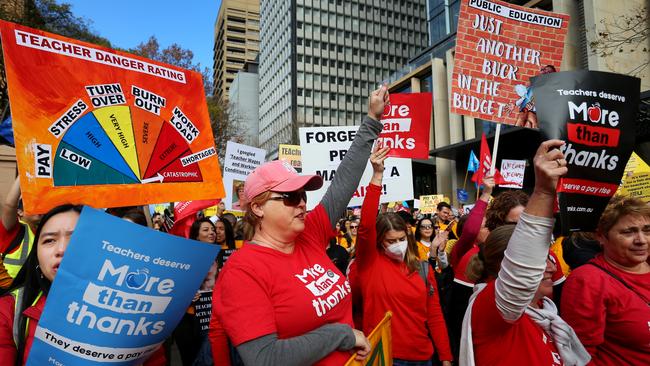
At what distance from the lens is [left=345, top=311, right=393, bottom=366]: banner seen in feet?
7.43

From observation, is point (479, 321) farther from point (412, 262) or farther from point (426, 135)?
point (426, 135)

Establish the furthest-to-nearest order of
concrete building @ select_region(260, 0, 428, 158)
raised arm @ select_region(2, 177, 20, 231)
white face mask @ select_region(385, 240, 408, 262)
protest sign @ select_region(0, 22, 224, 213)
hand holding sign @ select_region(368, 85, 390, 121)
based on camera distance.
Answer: concrete building @ select_region(260, 0, 428, 158)
white face mask @ select_region(385, 240, 408, 262)
raised arm @ select_region(2, 177, 20, 231)
hand holding sign @ select_region(368, 85, 390, 121)
protest sign @ select_region(0, 22, 224, 213)

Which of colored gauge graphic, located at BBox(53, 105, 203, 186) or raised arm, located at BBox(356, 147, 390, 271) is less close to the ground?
colored gauge graphic, located at BBox(53, 105, 203, 186)

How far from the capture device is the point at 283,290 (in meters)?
1.88

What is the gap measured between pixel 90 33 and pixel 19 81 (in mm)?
21056

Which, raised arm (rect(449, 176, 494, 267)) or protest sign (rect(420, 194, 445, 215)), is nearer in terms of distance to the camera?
raised arm (rect(449, 176, 494, 267))

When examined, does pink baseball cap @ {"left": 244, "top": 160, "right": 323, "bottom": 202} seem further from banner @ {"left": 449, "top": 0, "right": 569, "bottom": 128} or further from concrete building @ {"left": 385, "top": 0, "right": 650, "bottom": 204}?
concrete building @ {"left": 385, "top": 0, "right": 650, "bottom": 204}

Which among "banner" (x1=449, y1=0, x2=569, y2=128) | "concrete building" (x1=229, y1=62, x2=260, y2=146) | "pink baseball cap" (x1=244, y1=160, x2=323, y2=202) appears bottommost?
"pink baseball cap" (x1=244, y1=160, x2=323, y2=202)

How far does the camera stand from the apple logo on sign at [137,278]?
1.62 m

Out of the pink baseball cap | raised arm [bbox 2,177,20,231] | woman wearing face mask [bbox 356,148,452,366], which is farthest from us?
woman wearing face mask [bbox 356,148,452,366]

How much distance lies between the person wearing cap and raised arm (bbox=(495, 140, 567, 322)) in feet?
2.30

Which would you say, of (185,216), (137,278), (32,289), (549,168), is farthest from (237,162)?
(549,168)

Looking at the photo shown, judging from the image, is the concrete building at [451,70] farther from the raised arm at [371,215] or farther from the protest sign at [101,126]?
the protest sign at [101,126]

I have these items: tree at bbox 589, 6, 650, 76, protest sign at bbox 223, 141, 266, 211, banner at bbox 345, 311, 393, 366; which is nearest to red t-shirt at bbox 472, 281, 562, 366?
banner at bbox 345, 311, 393, 366
